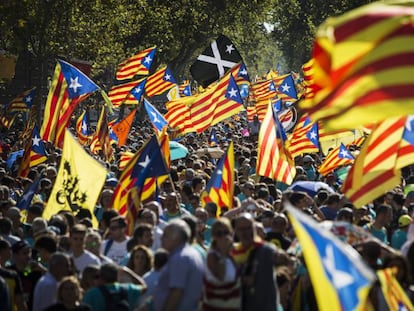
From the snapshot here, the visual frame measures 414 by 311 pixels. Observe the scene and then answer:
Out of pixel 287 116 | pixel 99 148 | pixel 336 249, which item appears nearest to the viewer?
pixel 336 249

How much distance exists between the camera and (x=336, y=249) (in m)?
8.01

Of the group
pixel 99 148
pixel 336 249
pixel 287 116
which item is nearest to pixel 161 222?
pixel 336 249

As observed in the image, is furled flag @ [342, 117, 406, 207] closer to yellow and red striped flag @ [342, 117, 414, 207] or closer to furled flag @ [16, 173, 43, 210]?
yellow and red striped flag @ [342, 117, 414, 207]

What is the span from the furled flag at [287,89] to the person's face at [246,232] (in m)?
27.8

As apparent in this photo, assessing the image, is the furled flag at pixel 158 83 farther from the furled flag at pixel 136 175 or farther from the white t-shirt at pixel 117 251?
the white t-shirt at pixel 117 251

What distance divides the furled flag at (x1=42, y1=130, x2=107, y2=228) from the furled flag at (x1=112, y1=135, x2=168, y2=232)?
247 mm

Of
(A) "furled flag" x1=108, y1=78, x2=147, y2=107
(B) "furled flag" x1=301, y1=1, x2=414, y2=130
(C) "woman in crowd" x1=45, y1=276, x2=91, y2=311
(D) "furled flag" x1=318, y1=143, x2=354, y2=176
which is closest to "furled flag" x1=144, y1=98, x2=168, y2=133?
(A) "furled flag" x1=108, y1=78, x2=147, y2=107

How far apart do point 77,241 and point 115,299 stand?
155 centimetres

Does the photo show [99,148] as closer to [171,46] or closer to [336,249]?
[336,249]

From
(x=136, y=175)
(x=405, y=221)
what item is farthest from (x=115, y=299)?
(x=136, y=175)

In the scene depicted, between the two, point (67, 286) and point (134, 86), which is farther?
point (134, 86)

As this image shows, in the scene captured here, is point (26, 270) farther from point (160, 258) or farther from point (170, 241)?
point (170, 241)

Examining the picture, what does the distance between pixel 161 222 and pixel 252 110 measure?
2012 cm

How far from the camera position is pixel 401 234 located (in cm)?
1270
